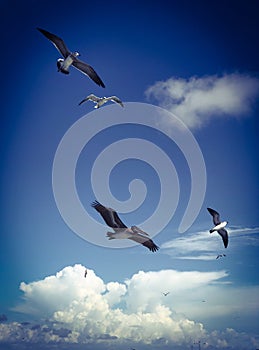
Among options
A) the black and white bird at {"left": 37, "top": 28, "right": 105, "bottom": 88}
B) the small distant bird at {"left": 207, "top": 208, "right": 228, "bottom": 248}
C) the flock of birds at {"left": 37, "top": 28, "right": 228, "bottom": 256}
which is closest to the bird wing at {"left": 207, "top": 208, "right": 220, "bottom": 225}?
the small distant bird at {"left": 207, "top": 208, "right": 228, "bottom": 248}

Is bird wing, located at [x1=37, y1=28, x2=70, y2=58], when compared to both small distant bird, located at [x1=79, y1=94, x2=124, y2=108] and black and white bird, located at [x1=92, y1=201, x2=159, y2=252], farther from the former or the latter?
black and white bird, located at [x1=92, y1=201, x2=159, y2=252]

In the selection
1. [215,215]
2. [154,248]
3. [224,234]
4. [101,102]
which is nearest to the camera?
[154,248]

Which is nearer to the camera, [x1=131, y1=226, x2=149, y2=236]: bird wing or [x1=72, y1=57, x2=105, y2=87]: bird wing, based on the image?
[x1=131, y1=226, x2=149, y2=236]: bird wing

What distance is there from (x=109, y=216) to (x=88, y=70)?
35.1 feet

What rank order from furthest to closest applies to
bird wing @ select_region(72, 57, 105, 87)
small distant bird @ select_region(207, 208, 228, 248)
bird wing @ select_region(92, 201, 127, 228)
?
small distant bird @ select_region(207, 208, 228, 248) → bird wing @ select_region(72, 57, 105, 87) → bird wing @ select_region(92, 201, 127, 228)

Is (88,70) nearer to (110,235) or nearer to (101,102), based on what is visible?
(101,102)

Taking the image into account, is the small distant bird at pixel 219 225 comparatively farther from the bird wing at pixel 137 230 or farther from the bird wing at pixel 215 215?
the bird wing at pixel 137 230

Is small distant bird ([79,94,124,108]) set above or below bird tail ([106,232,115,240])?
above

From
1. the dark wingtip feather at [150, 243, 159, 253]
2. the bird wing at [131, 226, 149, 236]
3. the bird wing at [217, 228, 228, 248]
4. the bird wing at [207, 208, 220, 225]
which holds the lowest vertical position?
the dark wingtip feather at [150, 243, 159, 253]

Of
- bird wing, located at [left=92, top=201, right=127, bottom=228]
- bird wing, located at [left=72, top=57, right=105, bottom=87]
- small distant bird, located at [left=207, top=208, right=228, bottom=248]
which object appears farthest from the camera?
small distant bird, located at [left=207, top=208, right=228, bottom=248]

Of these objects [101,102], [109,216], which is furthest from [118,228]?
[101,102]

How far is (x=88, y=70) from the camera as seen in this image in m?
30.6

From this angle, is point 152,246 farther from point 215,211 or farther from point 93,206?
point 215,211

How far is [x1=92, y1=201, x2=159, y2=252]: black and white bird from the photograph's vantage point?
26062 mm
